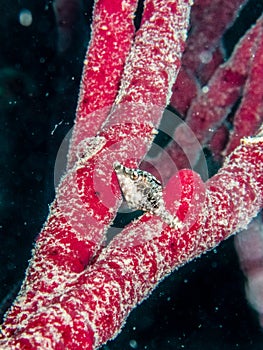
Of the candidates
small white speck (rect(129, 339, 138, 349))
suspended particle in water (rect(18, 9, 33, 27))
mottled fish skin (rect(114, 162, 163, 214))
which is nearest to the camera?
mottled fish skin (rect(114, 162, 163, 214))

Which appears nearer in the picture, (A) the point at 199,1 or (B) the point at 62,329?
(B) the point at 62,329

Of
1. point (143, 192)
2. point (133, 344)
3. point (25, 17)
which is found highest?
point (143, 192)

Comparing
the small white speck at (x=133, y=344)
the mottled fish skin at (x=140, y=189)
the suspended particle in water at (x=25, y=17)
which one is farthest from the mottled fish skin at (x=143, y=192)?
the suspended particle in water at (x=25, y=17)

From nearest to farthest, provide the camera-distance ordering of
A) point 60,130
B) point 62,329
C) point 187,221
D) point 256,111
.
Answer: point 62,329
point 187,221
point 256,111
point 60,130

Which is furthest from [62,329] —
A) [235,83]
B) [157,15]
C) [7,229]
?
[235,83]

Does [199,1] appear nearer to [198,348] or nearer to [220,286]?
[220,286]

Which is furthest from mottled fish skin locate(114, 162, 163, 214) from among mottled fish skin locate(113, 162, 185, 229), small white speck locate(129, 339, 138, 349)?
small white speck locate(129, 339, 138, 349)

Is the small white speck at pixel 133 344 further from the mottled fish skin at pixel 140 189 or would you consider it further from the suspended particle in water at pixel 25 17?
the suspended particle in water at pixel 25 17

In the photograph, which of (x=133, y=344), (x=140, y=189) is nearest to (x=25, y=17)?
(x=140, y=189)

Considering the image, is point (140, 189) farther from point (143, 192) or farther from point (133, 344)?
point (133, 344)

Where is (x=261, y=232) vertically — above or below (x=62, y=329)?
below

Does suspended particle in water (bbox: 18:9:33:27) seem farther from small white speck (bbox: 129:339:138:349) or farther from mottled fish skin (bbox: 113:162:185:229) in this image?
small white speck (bbox: 129:339:138:349)
